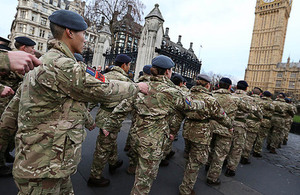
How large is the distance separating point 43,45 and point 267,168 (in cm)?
4753

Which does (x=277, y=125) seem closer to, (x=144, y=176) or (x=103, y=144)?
(x=144, y=176)

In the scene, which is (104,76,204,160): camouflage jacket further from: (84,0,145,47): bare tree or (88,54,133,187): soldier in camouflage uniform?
(84,0,145,47): bare tree

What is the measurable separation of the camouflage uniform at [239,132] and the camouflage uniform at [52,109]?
366cm

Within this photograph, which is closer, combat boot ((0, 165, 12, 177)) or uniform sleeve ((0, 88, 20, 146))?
uniform sleeve ((0, 88, 20, 146))

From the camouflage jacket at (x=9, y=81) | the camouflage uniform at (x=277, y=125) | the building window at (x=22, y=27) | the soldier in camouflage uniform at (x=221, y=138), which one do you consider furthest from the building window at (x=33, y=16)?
the camouflage uniform at (x=277, y=125)

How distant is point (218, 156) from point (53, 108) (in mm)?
Result: 3383

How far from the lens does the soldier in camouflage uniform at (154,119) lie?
235 centimetres

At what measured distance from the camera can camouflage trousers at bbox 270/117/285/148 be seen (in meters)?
6.61

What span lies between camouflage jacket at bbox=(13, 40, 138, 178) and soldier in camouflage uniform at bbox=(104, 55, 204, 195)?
941 millimetres

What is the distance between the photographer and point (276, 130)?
6.73 meters

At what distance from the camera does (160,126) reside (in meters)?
2.45

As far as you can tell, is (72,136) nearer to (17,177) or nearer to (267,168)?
(17,177)

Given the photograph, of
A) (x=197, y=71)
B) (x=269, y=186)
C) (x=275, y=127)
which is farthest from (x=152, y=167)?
(x=197, y=71)

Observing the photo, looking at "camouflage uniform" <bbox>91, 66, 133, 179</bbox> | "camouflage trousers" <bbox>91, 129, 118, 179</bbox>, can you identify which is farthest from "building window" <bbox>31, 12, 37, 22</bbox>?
"camouflage trousers" <bbox>91, 129, 118, 179</bbox>
